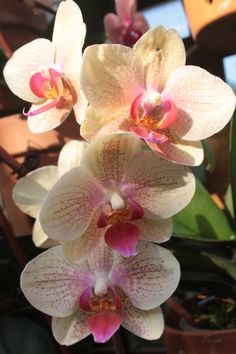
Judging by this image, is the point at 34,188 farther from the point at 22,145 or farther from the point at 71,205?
the point at 22,145

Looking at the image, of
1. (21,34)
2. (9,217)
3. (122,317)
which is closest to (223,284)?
(122,317)

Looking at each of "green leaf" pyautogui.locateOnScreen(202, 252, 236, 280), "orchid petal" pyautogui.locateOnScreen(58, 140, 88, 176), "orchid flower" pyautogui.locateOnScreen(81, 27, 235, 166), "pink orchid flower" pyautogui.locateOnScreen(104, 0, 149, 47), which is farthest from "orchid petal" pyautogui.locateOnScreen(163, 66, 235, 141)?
"pink orchid flower" pyautogui.locateOnScreen(104, 0, 149, 47)

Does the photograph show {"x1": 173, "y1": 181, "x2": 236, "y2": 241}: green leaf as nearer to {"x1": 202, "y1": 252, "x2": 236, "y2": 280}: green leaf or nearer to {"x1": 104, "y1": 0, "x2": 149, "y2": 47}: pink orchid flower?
{"x1": 202, "y1": 252, "x2": 236, "y2": 280}: green leaf

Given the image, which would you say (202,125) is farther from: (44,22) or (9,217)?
(44,22)

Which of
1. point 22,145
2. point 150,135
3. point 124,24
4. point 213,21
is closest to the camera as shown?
point 150,135

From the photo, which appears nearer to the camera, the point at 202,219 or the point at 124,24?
the point at 202,219

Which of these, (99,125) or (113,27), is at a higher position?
(99,125)

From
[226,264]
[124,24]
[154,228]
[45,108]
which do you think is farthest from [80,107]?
[124,24]
